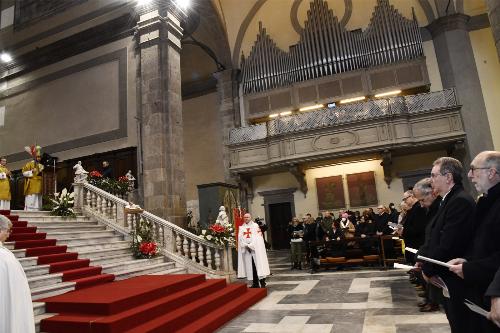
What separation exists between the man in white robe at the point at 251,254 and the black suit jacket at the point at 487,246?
5150 mm

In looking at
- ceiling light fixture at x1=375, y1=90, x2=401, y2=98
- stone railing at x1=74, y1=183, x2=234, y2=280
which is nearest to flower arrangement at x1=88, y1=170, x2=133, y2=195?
stone railing at x1=74, y1=183, x2=234, y2=280

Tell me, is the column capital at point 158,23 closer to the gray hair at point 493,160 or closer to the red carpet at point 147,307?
the red carpet at point 147,307

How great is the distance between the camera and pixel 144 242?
7488 mm

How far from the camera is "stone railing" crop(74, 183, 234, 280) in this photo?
24.0 feet

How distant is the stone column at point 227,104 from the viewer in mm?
15352

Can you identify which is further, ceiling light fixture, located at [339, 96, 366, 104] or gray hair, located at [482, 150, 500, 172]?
ceiling light fixture, located at [339, 96, 366, 104]

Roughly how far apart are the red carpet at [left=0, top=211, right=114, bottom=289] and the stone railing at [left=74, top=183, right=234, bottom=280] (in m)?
1.58

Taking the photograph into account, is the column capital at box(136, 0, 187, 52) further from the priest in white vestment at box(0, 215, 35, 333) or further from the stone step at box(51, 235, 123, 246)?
the priest in white vestment at box(0, 215, 35, 333)

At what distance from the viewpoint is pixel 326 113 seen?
13.4 meters

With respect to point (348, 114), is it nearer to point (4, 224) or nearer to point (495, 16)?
point (495, 16)

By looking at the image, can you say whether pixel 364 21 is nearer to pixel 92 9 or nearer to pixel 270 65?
pixel 270 65

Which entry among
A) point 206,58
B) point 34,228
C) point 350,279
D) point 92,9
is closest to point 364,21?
point 206,58

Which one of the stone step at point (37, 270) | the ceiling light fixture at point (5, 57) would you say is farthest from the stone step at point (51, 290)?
the ceiling light fixture at point (5, 57)

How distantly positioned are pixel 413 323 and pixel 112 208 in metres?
7.14
